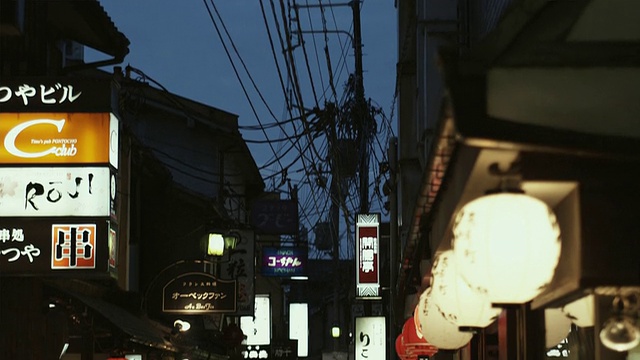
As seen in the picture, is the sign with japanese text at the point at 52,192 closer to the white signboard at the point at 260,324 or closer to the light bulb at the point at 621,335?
the light bulb at the point at 621,335

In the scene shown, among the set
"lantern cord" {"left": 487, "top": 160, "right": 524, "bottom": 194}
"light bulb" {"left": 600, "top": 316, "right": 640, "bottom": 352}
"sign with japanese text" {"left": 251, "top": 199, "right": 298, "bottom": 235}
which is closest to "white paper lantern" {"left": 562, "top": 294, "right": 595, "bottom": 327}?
"light bulb" {"left": 600, "top": 316, "right": 640, "bottom": 352}

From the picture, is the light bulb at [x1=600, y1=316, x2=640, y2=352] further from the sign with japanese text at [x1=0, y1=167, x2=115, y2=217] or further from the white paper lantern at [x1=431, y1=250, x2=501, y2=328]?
the sign with japanese text at [x1=0, y1=167, x2=115, y2=217]

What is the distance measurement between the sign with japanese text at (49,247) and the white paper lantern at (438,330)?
5.45 m

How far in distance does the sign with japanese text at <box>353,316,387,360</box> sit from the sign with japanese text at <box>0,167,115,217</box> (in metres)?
23.3

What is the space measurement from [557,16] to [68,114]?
1072 cm

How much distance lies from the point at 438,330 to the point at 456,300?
3871 mm

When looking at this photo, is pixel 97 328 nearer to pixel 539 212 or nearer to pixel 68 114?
pixel 68 114

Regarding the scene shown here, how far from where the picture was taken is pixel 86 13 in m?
19.0

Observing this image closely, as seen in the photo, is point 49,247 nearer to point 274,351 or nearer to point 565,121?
point 565,121

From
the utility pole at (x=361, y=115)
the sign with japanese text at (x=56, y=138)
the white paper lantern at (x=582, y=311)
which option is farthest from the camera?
the utility pole at (x=361, y=115)

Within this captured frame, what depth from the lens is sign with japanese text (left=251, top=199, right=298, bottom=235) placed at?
141 feet

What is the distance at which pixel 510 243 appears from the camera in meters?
7.64

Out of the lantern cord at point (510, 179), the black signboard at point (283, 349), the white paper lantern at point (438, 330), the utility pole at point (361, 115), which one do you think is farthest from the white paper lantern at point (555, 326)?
the black signboard at point (283, 349)

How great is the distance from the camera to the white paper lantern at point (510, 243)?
7543mm
